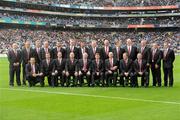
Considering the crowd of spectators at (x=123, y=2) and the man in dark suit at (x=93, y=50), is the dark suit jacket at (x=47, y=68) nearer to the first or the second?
the man in dark suit at (x=93, y=50)

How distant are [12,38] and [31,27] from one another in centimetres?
1007

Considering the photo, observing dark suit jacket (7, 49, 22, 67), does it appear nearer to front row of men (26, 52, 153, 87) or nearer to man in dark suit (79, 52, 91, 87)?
front row of men (26, 52, 153, 87)

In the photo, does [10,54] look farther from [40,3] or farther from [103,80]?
[40,3]

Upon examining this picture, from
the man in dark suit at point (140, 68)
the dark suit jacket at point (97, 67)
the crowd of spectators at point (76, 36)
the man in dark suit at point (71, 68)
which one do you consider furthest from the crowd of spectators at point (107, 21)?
the man in dark suit at point (140, 68)

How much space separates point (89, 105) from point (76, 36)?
68457mm

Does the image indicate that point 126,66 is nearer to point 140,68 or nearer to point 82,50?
point 140,68

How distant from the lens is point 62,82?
1822 cm

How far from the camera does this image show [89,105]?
481 inches

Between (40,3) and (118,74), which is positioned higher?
(40,3)

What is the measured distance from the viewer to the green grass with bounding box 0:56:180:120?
34.1 ft

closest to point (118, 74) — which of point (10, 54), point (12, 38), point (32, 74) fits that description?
point (32, 74)

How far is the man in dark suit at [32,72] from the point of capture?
58.9ft

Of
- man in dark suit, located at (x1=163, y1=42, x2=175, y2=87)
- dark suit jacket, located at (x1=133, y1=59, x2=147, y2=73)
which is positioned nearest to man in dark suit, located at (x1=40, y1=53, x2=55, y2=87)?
dark suit jacket, located at (x1=133, y1=59, x2=147, y2=73)

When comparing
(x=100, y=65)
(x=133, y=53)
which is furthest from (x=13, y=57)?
(x=133, y=53)
